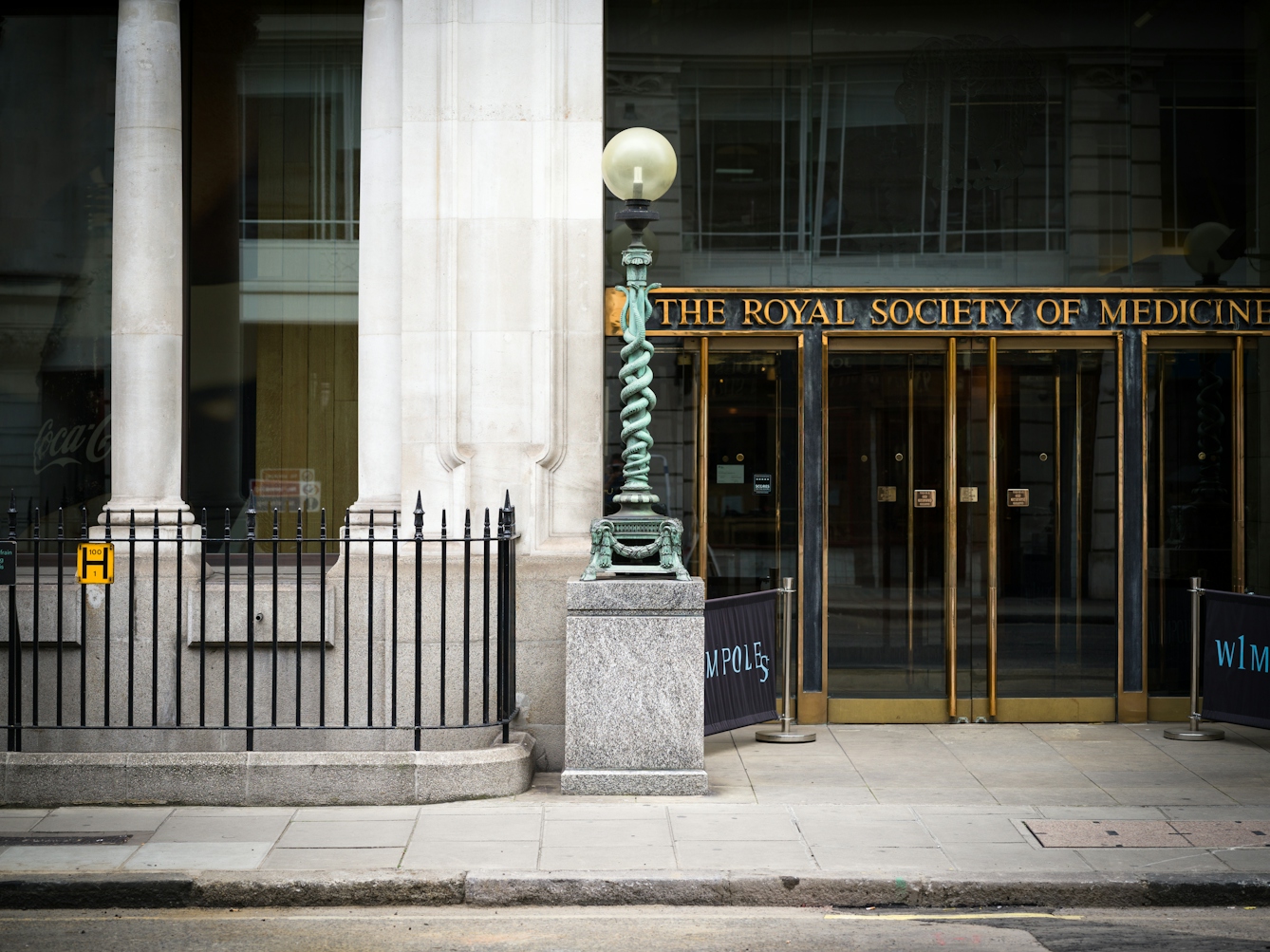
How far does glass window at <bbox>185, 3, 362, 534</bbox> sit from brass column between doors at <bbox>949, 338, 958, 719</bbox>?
4926 mm

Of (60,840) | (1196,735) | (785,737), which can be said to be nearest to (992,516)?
(1196,735)

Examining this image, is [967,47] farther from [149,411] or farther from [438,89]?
[149,411]

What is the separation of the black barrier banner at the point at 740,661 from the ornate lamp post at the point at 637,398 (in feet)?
3.17

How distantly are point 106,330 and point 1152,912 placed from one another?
29.3ft

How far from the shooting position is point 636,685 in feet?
29.5

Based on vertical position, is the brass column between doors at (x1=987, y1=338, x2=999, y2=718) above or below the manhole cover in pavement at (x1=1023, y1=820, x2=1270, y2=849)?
above

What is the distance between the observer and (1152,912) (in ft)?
23.1

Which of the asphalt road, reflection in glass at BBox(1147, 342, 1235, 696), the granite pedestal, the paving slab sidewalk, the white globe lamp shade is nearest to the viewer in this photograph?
the asphalt road

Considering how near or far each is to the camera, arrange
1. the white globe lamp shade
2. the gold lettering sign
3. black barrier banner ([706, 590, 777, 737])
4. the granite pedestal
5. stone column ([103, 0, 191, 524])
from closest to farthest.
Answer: the granite pedestal, the white globe lamp shade, black barrier banner ([706, 590, 777, 737]), stone column ([103, 0, 191, 524]), the gold lettering sign

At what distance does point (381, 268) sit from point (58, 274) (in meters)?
2.82

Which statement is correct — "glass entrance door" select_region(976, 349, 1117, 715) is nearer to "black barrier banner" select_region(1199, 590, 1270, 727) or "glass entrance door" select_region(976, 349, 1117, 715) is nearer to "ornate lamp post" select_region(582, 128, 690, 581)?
"black barrier banner" select_region(1199, 590, 1270, 727)

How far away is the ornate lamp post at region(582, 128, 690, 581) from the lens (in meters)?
9.10

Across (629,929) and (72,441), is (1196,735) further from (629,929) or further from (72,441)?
(72,441)

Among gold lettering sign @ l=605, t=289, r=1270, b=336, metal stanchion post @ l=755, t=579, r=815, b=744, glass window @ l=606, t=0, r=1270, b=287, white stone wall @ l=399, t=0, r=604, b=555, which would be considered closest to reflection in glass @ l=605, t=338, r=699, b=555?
gold lettering sign @ l=605, t=289, r=1270, b=336
